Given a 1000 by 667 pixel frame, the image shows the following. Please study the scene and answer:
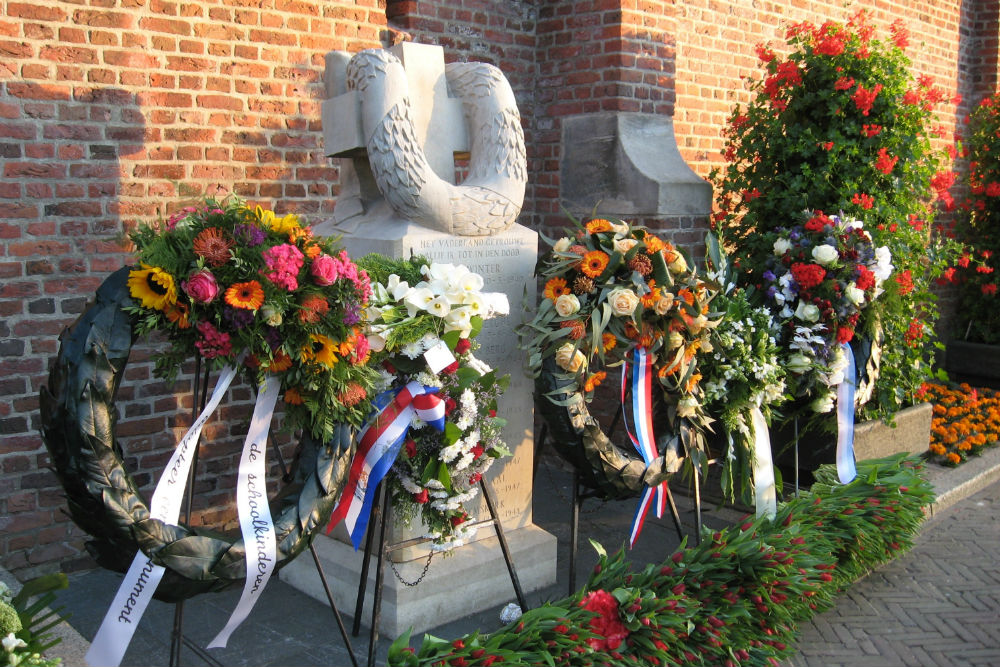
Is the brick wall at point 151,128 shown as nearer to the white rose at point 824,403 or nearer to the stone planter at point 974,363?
the white rose at point 824,403

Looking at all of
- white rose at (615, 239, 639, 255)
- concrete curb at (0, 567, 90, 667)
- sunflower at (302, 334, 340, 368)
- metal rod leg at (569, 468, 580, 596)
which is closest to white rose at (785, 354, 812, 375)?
white rose at (615, 239, 639, 255)

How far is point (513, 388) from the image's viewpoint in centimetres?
411

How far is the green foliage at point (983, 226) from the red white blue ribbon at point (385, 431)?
6.98 metres

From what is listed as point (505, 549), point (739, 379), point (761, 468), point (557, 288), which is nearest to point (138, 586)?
point (505, 549)

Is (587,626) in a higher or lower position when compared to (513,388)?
lower

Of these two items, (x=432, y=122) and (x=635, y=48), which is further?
(x=635, y=48)

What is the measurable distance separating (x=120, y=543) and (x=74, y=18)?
7.84ft

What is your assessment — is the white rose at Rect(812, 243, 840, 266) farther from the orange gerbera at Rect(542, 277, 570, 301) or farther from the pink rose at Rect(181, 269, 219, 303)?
the pink rose at Rect(181, 269, 219, 303)

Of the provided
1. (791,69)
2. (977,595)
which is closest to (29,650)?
(977,595)

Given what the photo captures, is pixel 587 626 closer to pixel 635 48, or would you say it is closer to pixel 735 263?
pixel 735 263

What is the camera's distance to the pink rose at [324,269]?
2.80m

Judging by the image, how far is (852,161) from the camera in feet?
18.2

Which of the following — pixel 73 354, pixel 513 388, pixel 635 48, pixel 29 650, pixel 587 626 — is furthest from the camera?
pixel 635 48

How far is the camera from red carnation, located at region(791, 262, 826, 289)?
4871mm
